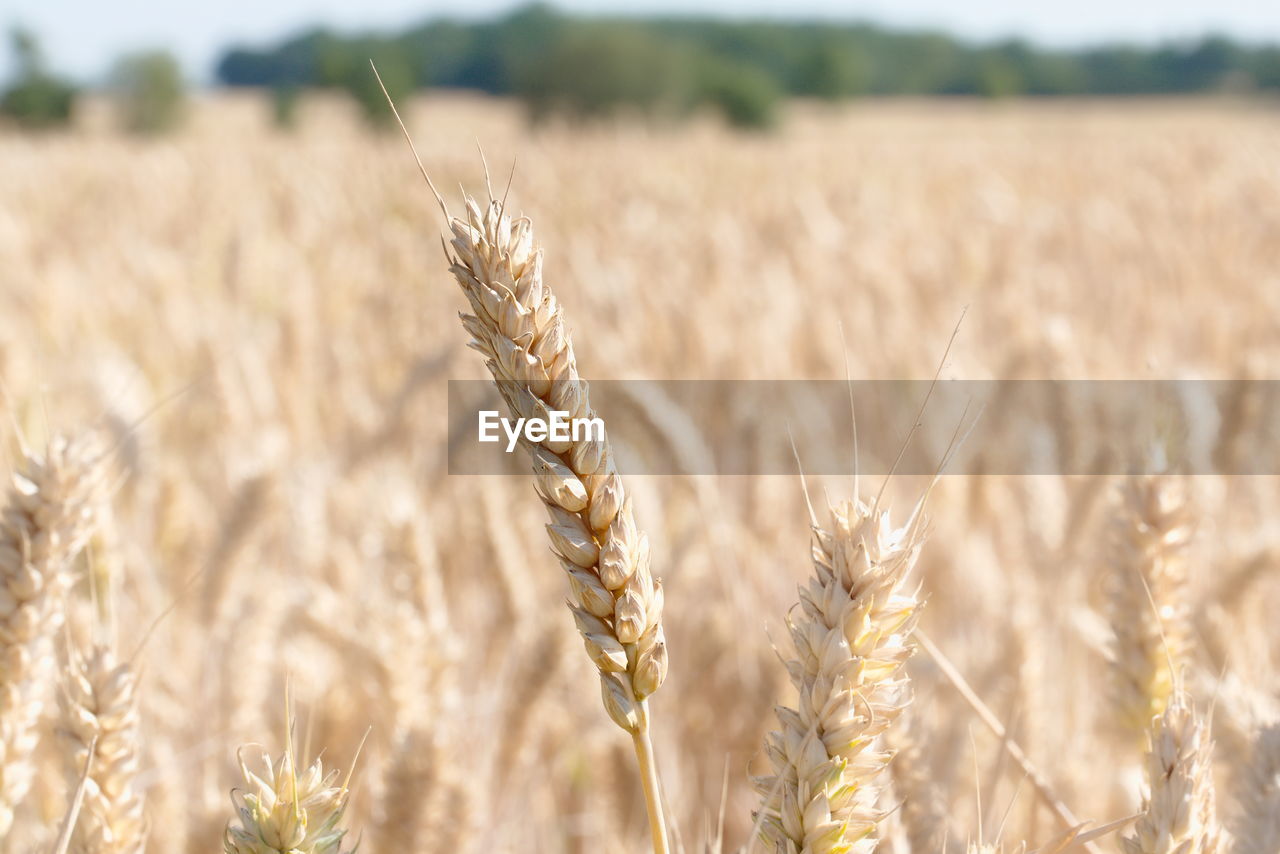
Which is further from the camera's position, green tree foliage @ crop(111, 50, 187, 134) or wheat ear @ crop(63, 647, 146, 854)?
green tree foliage @ crop(111, 50, 187, 134)

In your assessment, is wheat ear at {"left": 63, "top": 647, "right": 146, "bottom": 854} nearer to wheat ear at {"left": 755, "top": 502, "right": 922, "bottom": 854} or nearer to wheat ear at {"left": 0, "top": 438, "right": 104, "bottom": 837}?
wheat ear at {"left": 0, "top": 438, "right": 104, "bottom": 837}

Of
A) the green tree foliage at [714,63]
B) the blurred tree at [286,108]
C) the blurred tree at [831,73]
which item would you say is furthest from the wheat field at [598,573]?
the blurred tree at [831,73]

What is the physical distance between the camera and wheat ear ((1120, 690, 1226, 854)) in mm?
563

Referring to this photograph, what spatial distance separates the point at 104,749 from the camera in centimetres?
64

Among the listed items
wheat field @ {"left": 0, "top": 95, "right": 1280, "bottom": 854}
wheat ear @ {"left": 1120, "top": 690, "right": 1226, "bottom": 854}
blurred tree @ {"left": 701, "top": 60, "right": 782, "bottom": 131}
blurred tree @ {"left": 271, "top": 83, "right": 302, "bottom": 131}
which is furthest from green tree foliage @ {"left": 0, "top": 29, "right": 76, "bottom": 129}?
wheat ear @ {"left": 1120, "top": 690, "right": 1226, "bottom": 854}

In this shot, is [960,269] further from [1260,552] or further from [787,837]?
[787,837]

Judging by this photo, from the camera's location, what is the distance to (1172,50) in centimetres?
6278

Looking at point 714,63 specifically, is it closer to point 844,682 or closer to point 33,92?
point 33,92

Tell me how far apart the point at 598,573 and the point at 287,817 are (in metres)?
0.20

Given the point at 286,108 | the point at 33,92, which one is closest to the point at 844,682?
the point at 286,108

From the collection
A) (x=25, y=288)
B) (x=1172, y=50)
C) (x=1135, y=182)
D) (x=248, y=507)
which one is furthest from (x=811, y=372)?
(x=1172, y=50)

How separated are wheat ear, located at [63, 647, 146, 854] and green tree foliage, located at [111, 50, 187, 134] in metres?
38.5

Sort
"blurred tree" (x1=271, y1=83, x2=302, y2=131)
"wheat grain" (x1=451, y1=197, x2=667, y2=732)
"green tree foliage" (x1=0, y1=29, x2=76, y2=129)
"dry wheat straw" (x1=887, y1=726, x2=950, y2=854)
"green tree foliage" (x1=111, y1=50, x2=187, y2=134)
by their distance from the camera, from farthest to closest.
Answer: "green tree foliage" (x1=111, y1=50, x2=187, y2=134) → "green tree foliage" (x1=0, y1=29, x2=76, y2=129) → "blurred tree" (x1=271, y1=83, x2=302, y2=131) → "dry wheat straw" (x1=887, y1=726, x2=950, y2=854) → "wheat grain" (x1=451, y1=197, x2=667, y2=732)

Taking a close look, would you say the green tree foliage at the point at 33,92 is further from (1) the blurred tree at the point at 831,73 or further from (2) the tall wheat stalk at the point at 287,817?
(2) the tall wheat stalk at the point at 287,817
